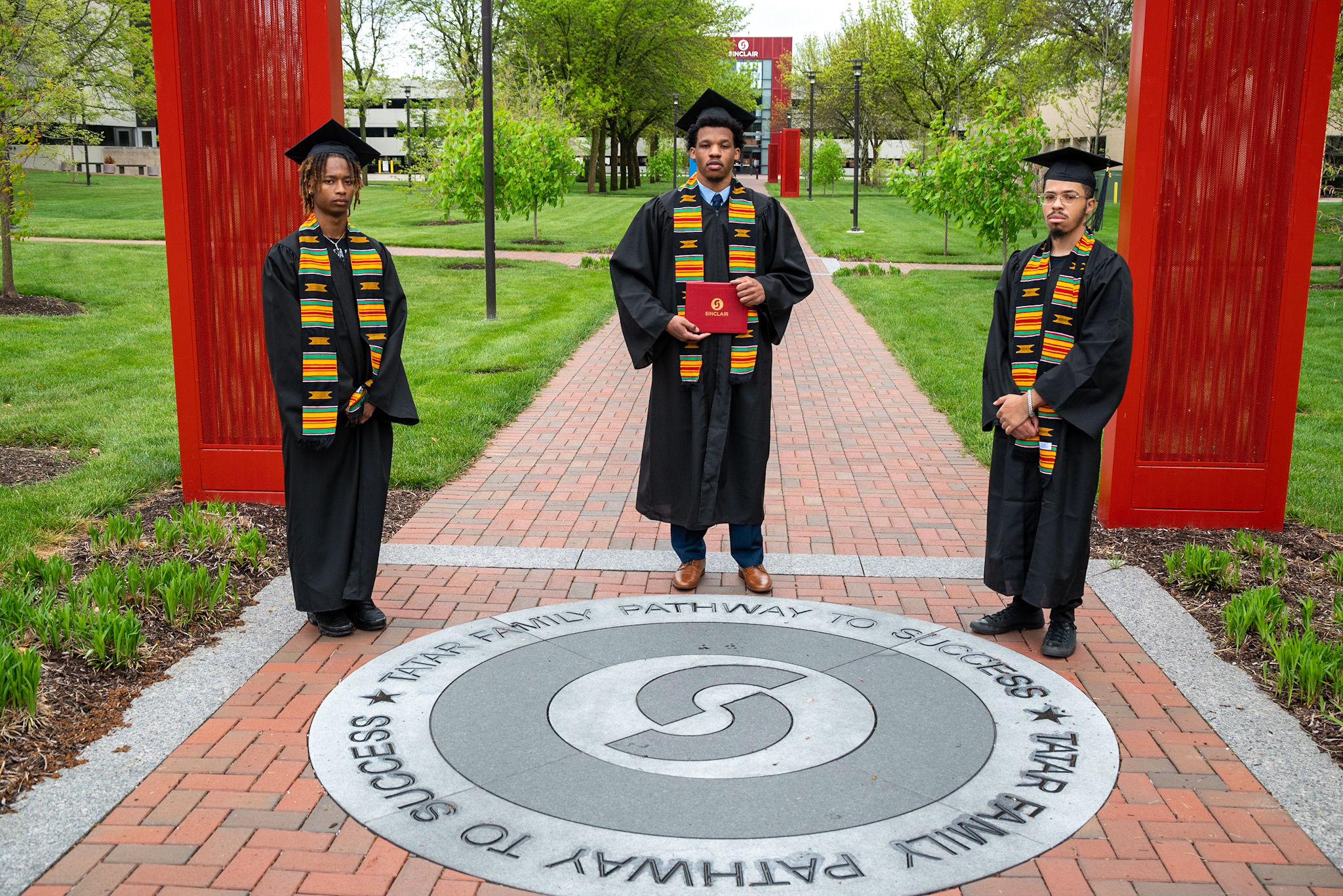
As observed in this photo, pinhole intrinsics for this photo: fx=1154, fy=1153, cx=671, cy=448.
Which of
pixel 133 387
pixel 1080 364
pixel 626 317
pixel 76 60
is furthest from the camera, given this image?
pixel 76 60

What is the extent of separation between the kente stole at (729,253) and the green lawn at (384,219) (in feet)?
58.3

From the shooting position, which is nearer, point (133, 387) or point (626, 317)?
point (626, 317)

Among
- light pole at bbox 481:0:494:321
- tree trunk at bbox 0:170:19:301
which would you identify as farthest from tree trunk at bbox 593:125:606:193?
tree trunk at bbox 0:170:19:301

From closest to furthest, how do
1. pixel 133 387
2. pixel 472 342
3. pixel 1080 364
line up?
pixel 1080 364
pixel 133 387
pixel 472 342

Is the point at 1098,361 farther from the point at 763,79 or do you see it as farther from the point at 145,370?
the point at 763,79

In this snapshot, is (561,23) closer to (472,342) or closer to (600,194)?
(600,194)

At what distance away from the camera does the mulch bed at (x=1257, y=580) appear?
165 inches

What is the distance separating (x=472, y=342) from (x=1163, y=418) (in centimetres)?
799

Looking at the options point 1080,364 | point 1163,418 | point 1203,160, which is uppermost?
point 1203,160

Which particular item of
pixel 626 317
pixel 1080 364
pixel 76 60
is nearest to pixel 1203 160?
pixel 1080 364

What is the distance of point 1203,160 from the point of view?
20.5 feet

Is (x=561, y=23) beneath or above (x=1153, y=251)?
above

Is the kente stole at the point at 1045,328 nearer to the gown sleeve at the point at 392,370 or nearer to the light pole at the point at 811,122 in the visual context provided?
the gown sleeve at the point at 392,370

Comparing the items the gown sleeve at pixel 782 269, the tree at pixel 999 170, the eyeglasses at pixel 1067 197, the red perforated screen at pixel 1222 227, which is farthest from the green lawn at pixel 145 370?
the tree at pixel 999 170
